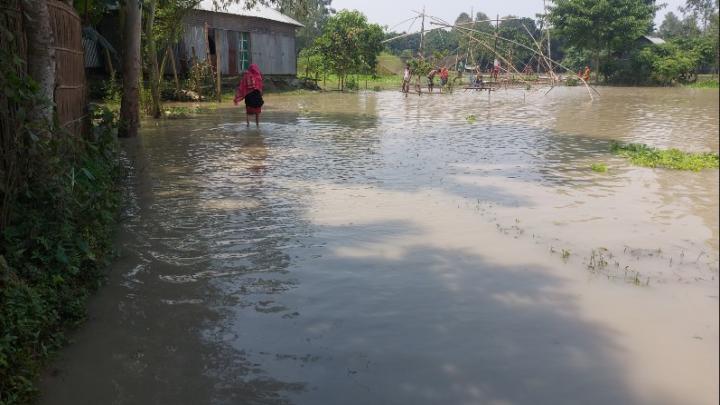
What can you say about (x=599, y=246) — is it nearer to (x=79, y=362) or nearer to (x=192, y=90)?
(x=79, y=362)

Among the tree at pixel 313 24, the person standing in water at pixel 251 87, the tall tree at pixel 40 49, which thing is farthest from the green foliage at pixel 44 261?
the tree at pixel 313 24

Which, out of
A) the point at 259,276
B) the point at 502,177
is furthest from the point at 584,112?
the point at 259,276

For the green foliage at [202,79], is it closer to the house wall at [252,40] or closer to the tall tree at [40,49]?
the house wall at [252,40]

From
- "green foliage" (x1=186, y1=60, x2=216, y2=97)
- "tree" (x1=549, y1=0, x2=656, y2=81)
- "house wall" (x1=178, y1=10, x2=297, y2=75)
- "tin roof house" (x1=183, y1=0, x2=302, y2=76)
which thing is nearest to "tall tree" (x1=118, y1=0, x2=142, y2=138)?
"green foliage" (x1=186, y1=60, x2=216, y2=97)

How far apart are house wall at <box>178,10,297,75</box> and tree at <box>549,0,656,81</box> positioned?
21.1m

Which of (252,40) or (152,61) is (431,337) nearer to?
(152,61)

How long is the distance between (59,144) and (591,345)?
4033mm

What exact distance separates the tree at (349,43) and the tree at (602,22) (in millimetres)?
14463

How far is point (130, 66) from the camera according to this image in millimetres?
11859

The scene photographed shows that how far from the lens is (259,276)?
4.71 meters

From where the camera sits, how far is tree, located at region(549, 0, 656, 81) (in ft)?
126

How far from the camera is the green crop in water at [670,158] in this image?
884 centimetres

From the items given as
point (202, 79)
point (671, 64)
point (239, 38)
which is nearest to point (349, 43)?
point (239, 38)

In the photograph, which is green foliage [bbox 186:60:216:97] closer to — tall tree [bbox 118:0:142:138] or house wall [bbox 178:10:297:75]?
house wall [bbox 178:10:297:75]
